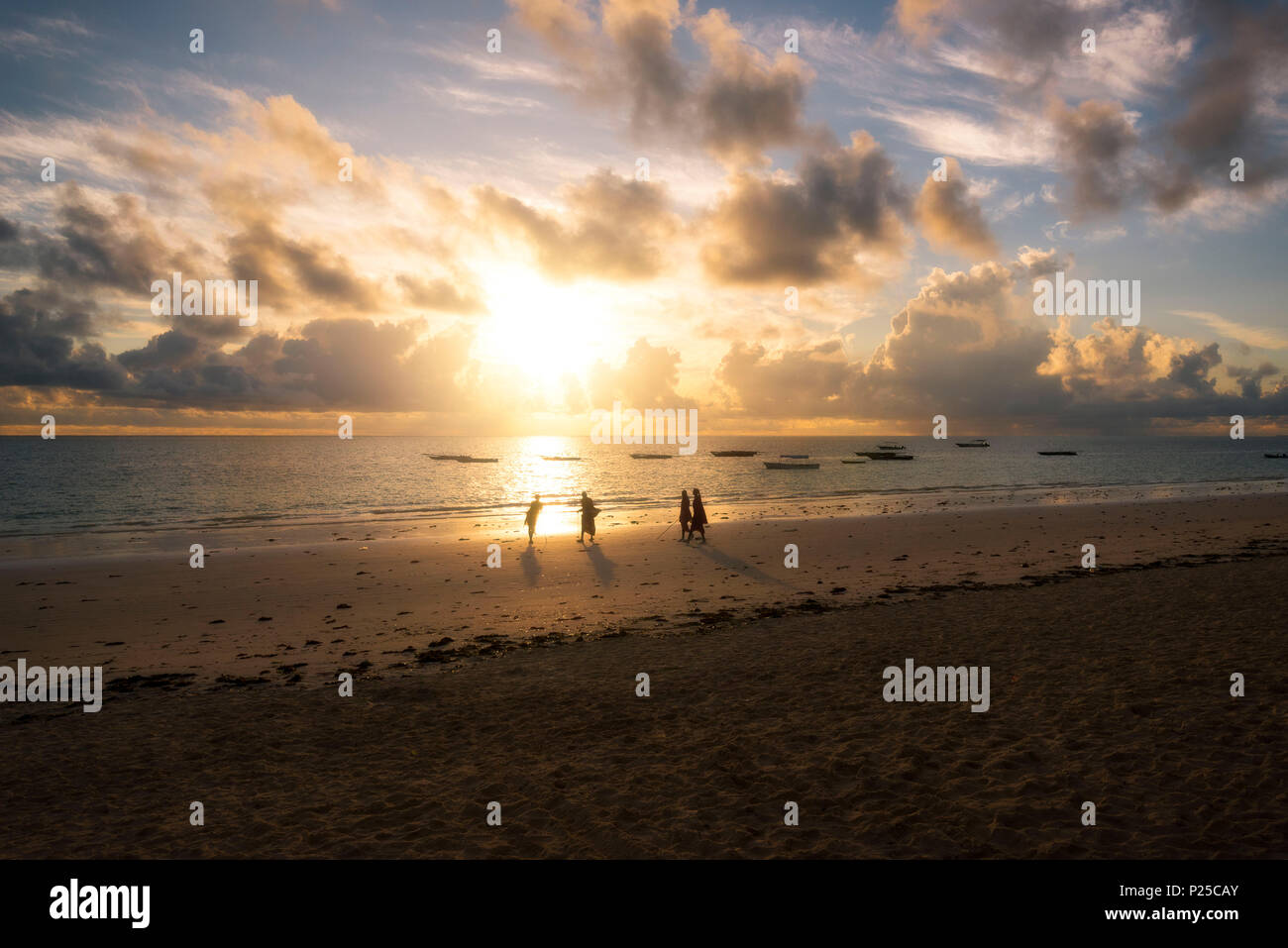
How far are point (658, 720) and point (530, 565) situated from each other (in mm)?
15967

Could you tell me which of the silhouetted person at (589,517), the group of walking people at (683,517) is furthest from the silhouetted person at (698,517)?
the silhouetted person at (589,517)

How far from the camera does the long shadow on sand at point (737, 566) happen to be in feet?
72.6

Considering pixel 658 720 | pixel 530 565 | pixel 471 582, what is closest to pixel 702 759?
pixel 658 720

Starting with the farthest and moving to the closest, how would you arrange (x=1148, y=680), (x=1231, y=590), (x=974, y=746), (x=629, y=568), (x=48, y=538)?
(x=48, y=538) < (x=629, y=568) < (x=1231, y=590) < (x=1148, y=680) < (x=974, y=746)

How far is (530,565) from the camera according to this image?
83.4 ft

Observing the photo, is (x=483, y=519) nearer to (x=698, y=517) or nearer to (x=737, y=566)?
(x=698, y=517)

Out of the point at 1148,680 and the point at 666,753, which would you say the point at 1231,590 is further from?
the point at 666,753

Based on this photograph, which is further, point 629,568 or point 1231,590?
point 629,568

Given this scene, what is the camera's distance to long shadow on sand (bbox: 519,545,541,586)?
23.0 m

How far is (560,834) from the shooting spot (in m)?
7.02

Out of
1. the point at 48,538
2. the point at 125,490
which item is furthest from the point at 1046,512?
the point at 125,490

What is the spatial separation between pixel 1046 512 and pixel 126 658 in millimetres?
47175

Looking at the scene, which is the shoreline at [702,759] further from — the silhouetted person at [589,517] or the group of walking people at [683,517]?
the group of walking people at [683,517]

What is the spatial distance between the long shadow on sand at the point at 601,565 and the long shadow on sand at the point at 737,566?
4.17 meters
